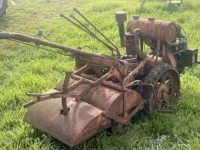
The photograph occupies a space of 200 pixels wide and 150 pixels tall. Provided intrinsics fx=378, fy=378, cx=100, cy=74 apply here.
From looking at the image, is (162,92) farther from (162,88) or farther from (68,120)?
(68,120)

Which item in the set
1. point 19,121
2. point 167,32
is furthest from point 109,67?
point 19,121

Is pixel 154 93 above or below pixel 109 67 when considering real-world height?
below

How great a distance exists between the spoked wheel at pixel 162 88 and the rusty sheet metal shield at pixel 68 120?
27.8 inches

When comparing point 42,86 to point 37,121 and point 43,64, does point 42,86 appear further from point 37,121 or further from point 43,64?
point 37,121

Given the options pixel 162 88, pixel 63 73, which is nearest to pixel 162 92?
pixel 162 88

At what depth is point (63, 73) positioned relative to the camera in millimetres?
5836

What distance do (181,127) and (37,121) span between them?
154cm

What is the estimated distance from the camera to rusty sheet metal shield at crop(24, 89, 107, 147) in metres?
3.43

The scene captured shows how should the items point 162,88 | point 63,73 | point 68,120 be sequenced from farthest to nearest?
1. point 63,73
2. point 162,88
3. point 68,120

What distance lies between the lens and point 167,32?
14.3ft

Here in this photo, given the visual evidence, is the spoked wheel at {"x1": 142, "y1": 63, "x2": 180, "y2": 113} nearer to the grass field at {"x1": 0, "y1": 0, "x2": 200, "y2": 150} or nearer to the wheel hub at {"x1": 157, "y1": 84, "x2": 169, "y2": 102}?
the wheel hub at {"x1": 157, "y1": 84, "x2": 169, "y2": 102}

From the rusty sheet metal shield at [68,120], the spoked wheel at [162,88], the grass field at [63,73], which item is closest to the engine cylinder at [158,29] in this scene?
the spoked wheel at [162,88]

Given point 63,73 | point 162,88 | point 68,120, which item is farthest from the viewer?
point 63,73

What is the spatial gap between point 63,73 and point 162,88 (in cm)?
200
